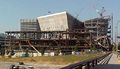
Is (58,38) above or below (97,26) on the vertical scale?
below

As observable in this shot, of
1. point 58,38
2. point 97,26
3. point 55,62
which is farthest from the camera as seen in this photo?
point 97,26

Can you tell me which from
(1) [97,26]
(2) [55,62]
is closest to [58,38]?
(1) [97,26]

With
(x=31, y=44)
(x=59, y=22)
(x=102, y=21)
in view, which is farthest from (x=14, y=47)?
(x=102, y=21)

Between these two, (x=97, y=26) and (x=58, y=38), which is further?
(x=97, y=26)

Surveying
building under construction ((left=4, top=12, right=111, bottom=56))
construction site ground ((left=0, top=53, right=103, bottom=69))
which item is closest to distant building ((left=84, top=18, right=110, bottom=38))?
building under construction ((left=4, top=12, right=111, bottom=56))

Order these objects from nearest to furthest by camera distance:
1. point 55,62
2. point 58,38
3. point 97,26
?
point 55,62
point 58,38
point 97,26

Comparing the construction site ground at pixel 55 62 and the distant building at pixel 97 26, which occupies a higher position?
the distant building at pixel 97 26

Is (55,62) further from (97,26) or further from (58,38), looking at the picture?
(97,26)

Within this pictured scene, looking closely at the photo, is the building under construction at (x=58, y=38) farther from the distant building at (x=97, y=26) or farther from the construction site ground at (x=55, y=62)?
the construction site ground at (x=55, y=62)

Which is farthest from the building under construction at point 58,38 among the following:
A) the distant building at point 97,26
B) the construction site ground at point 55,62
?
the construction site ground at point 55,62

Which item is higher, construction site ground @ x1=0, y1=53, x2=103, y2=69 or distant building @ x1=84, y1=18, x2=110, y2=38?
distant building @ x1=84, y1=18, x2=110, y2=38

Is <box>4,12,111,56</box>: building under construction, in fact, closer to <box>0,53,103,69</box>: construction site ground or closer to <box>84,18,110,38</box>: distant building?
<box>84,18,110,38</box>: distant building

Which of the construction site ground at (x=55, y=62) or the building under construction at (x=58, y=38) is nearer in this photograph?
the construction site ground at (x=55, y=62)

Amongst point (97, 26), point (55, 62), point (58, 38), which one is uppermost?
point (97, 26)
